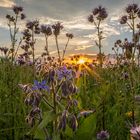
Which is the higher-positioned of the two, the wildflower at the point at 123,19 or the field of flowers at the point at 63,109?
the wildflower at the point at 123,19

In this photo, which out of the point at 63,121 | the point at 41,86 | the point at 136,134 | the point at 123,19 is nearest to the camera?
the point at 136,134

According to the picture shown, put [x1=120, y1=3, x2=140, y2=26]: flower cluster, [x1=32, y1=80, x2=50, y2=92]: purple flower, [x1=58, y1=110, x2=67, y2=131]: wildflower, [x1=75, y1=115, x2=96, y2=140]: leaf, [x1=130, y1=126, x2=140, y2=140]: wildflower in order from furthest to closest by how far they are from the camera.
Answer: [x1=120, y1=3, x2=140, y2=26]: flower cluster < [x1=75, y1=115, x2=96, y2=140]: leaf < [x1=32, y1=80, x2=50, y2=92]: purple flower < [x1=58, y1=110, x2=67, y2=131]: wildflower < [x1=130, y1=126, x2=140, y2=140]: wildflower

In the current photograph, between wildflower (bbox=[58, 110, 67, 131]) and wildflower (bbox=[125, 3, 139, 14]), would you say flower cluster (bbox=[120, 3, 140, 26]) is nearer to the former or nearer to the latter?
wildflower (bbox=[125, 3, 139, 14])

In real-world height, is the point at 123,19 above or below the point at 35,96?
above

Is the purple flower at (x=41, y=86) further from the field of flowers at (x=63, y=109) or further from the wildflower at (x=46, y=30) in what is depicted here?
the wildflower at (x=46, y=30)

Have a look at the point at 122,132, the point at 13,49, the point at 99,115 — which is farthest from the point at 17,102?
the point at 13,49

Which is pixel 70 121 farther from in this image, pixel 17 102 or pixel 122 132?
pixel 17 102

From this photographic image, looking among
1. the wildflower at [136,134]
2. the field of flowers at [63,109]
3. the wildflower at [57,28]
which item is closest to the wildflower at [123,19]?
the field of flowers at [63,109]

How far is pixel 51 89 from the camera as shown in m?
2.92

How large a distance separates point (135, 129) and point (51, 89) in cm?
92

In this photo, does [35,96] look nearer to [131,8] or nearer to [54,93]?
[54,93]

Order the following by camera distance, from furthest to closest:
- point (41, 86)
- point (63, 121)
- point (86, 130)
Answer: point (86, 130), point (41, 86), point (63, 121)

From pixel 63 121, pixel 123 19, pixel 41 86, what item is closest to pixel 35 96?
pixel 41 86

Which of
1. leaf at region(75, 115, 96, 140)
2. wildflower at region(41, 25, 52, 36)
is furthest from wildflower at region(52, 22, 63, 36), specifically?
leaf at region(75, 115, 96, 140)
